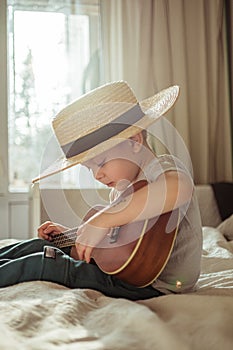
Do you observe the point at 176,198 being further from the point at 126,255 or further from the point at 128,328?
the point at 128,328

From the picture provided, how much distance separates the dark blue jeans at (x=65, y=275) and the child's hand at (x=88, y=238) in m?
0.02

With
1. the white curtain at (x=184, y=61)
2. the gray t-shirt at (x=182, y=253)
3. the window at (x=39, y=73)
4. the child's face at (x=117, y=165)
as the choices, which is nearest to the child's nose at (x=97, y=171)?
the child's face at (x=117, y=165)

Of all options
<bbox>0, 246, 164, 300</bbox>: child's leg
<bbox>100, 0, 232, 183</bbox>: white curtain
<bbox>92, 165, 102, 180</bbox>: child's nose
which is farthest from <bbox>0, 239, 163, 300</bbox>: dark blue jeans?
<bbox>100, 0, 232, 183</bbox>: white curtain

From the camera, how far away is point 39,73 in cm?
292

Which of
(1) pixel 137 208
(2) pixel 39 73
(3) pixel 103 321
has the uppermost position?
(2) pixel 39 73

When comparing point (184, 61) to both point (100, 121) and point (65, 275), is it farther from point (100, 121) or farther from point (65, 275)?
point (65, 275)

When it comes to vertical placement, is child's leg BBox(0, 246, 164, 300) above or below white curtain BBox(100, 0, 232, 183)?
below

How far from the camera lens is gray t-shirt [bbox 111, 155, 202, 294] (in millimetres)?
1197

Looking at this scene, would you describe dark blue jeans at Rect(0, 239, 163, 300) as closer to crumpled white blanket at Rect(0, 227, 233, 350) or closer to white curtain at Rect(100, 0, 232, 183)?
crumpled white blanket at Rect(0, 227, 233, 350)

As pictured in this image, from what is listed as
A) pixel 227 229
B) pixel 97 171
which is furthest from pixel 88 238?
pixel 227 229

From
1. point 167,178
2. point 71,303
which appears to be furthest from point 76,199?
point 71,303

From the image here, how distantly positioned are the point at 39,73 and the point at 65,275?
1.97 m

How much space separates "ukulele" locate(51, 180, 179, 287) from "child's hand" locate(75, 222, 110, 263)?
0.05 ft

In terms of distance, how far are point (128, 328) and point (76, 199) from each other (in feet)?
5.82
